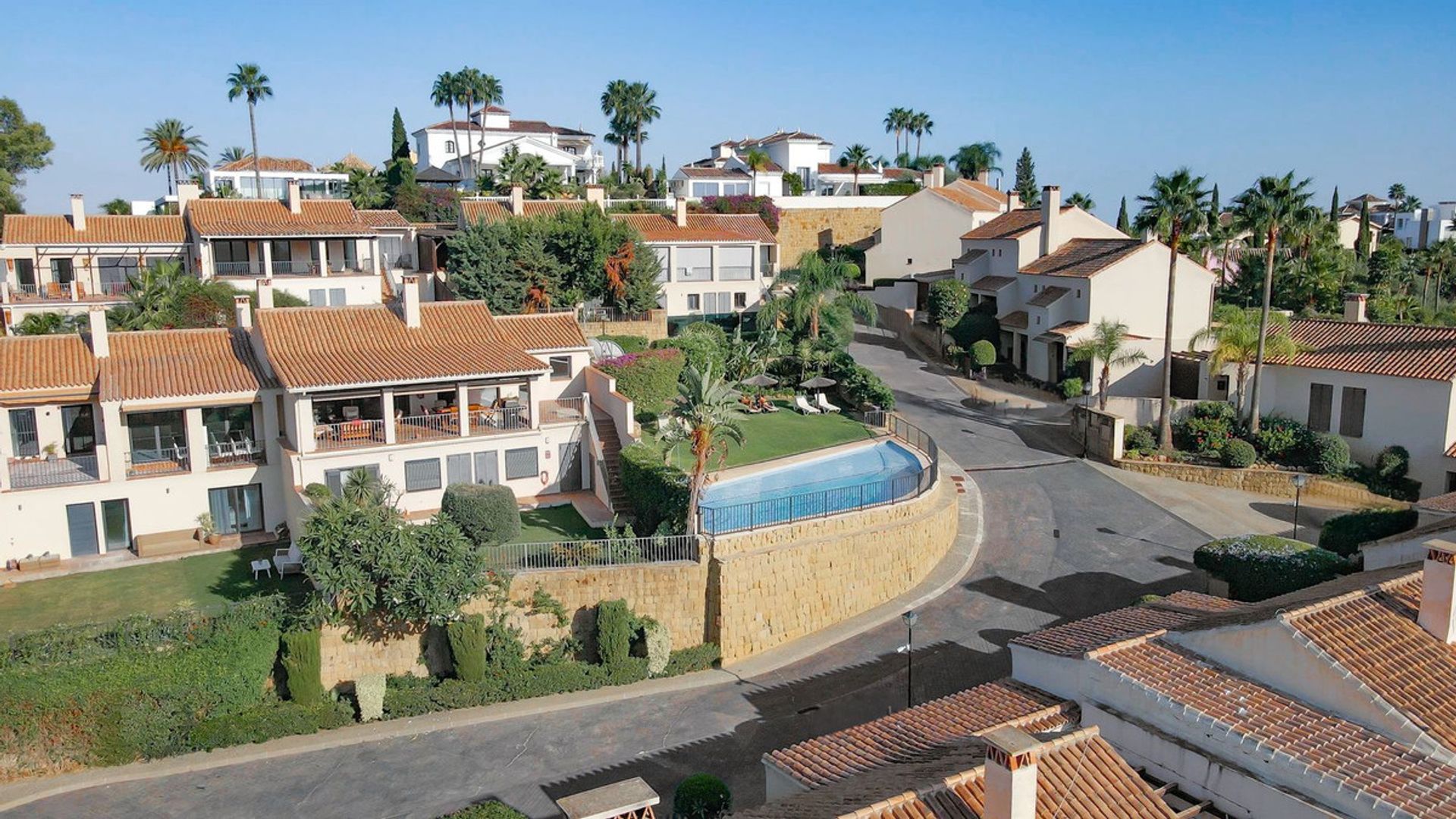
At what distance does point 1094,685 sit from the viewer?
1653cm

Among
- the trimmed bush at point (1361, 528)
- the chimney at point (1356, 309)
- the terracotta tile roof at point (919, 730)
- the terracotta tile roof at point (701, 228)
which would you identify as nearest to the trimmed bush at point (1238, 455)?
the trimmed bush at point (1361, 528)

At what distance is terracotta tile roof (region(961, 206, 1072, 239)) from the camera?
55.7m

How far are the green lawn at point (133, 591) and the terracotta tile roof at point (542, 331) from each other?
38.4 feet

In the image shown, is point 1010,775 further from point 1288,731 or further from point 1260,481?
point 1260,481

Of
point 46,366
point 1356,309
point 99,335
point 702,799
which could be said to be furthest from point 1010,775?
→ point 1356,309

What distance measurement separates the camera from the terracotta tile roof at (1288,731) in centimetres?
1307

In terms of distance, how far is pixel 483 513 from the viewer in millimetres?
27344

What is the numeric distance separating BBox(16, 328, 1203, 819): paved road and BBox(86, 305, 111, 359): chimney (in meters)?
15.5

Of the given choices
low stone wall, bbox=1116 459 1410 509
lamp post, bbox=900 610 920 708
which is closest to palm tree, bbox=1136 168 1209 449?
low stone wall, bbox=1116 459 1410 509

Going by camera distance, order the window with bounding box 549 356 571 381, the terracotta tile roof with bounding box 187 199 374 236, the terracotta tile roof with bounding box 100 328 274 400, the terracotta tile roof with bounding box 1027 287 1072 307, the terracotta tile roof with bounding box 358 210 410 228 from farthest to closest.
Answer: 1. the terracotta tile roof with bounding box 358 210 410 228
2. the terracotta tile roof with bounding box 1027 287 1072 307
3. the terracotta tile roof with bounding box 187 199 374 236
4. the window with bounding box 549 356 571 381
5. the terracotta tile roof with bounding box 100 328 274 400

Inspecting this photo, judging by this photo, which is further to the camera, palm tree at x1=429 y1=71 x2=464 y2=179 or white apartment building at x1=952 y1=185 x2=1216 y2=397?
palm tree at x1=429 y1=71 x2=464 y2=179

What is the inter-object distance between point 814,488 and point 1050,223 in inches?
1159

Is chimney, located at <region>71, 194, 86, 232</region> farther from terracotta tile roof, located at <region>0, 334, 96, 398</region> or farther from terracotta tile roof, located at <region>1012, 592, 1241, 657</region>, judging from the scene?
terracotta tile roof, located at <region>1012, 592, 1241, 657</region>

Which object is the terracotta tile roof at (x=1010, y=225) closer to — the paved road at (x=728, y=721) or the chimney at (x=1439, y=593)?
the paved road at (x=728, y=721)
